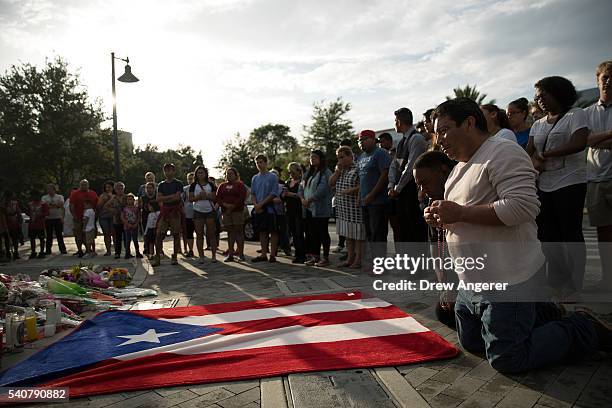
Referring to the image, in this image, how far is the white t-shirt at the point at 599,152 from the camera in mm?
4008

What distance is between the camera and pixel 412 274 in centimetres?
585

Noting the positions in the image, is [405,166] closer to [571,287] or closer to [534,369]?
[571,287]

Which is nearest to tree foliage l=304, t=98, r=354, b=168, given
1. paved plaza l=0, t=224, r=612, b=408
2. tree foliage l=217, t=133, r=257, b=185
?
tree foliage l=217, t=133, r=257, b=185

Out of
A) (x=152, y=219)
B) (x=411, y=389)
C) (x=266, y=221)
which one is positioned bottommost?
(x=411, y=389)

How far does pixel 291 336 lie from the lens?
3.40 meters

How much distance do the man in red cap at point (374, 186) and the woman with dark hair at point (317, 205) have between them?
3.49ft

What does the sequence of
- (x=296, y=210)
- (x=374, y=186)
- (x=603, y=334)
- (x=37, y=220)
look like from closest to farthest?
(x=603, y=334) < (x=374, y=186) < (x=296, y=210) < (x=37, y=220)

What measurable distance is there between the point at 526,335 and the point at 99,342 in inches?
126

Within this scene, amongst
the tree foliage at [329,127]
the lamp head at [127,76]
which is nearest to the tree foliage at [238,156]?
the tree foliage at [329,127]

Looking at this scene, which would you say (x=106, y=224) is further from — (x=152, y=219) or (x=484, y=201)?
(x=484, y=201)

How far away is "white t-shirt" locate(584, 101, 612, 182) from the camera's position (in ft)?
13.1

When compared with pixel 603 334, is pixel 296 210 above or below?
above

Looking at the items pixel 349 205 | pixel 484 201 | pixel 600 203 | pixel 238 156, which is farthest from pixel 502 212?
pixel 238 156

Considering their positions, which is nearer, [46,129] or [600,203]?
[600,203]
